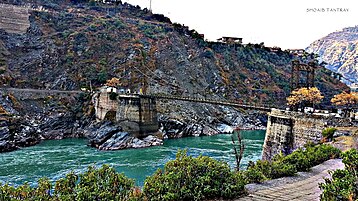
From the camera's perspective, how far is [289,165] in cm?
1345

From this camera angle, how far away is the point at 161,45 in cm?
7950

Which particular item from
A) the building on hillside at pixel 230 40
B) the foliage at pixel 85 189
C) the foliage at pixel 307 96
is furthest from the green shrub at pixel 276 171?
the building on hillside at pixel 230 40

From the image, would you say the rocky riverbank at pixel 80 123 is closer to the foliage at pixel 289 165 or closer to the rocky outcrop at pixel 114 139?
the rocky outcrop at pixel 114 139

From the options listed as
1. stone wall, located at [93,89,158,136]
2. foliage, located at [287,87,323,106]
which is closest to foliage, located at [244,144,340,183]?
foliage, located at [287,87,323,106]

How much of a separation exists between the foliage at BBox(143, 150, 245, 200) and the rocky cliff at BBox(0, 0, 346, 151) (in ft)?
133

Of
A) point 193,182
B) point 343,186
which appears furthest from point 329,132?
point 193,182

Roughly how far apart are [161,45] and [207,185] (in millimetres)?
71719

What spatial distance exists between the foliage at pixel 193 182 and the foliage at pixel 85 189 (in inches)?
26.6

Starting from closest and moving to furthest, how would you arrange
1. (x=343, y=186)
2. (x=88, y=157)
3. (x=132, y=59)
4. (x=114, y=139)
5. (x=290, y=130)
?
1. (x=343, y=186)
2. (x=290, y=130)
3. (x=88, y=157)
4. (x=114, y=139)
5. (x=132, y=59)

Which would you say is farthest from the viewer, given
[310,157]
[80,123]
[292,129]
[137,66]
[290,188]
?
[137,66]

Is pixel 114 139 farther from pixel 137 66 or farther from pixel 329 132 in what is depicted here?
pixel 329 132

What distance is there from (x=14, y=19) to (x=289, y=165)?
267ft

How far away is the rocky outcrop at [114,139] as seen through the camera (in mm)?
44344

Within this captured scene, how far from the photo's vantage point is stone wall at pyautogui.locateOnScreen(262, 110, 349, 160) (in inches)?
987
